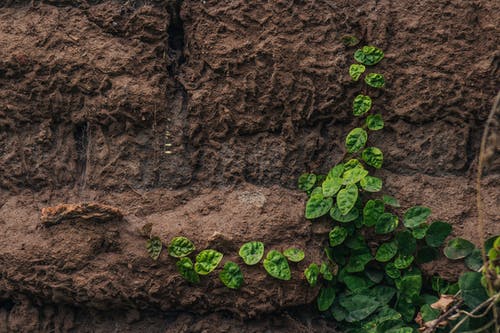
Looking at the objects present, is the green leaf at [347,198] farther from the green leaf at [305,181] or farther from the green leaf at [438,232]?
the green leaf at [438,232]

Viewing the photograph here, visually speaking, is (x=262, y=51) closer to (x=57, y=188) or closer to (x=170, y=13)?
(x=170, y=13)

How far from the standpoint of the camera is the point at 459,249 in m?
2.26

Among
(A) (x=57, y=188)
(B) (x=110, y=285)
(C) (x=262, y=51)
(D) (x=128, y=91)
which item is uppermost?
(C) (x=262, y=51)

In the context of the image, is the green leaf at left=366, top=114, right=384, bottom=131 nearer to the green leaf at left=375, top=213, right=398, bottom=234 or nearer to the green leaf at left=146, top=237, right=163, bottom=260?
the green leaf at left=375, top=213, right=398, bottom=234

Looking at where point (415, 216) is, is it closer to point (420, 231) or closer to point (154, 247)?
point (420, 231)

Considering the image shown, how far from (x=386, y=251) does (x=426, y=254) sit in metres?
0.13

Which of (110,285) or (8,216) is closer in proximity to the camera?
(110,285)

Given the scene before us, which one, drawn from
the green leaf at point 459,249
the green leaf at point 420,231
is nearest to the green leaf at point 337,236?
the green leaf at point 420,231

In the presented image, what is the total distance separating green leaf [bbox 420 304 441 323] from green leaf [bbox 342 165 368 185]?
0.45m

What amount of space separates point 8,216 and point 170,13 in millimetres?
923

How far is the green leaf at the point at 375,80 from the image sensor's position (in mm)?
2408

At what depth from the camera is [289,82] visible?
245cm

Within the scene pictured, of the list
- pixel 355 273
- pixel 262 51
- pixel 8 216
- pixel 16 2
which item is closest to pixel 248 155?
pixel 262 51

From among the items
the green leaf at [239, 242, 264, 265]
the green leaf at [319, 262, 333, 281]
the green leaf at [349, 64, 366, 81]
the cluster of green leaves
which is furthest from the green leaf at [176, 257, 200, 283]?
the green leaf at [349, 64, 366, 81]
